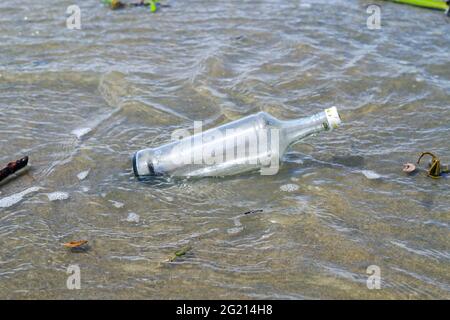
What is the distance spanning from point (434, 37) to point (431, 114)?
2715 mm

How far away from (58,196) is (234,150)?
1.36 meters

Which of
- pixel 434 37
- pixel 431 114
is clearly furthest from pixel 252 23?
pixel 431 114

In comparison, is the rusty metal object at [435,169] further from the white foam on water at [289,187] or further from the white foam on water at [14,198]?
the white foam on water at [14,198]

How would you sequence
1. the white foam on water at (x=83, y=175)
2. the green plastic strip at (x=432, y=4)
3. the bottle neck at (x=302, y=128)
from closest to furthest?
A: the bottle neck at (x=302, y=128), the white foam on water at (x=83, y=175), the green plastic strip at (x=432, y=4)

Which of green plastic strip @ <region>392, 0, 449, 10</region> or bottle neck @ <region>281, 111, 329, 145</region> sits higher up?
green plastic strip @ <region>392, 0, 449, 10</region>

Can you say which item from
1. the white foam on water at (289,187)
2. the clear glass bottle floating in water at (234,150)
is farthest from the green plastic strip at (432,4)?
the white foam on water at (289,187)

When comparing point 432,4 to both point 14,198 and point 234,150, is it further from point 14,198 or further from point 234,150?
point 14,198

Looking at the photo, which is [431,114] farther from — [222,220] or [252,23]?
[252,23]

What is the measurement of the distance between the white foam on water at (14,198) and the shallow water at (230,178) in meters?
0.01

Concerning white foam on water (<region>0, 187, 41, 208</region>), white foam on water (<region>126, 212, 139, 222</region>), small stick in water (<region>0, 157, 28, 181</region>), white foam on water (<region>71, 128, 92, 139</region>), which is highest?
white foam on water (<region>71, 128, 92, 139</region>)

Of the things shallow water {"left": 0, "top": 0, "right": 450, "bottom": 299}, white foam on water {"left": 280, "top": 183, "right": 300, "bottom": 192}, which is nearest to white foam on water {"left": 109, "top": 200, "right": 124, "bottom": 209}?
shallow water {"left": 0, "top": 0, "right": 450, "bottom": 299}

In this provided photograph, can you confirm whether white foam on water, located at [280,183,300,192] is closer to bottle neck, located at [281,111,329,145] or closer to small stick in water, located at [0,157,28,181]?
bottle neck, located at [281,111,329,145]

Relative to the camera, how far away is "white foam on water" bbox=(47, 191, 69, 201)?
398cm

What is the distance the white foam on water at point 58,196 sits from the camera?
157 inches
